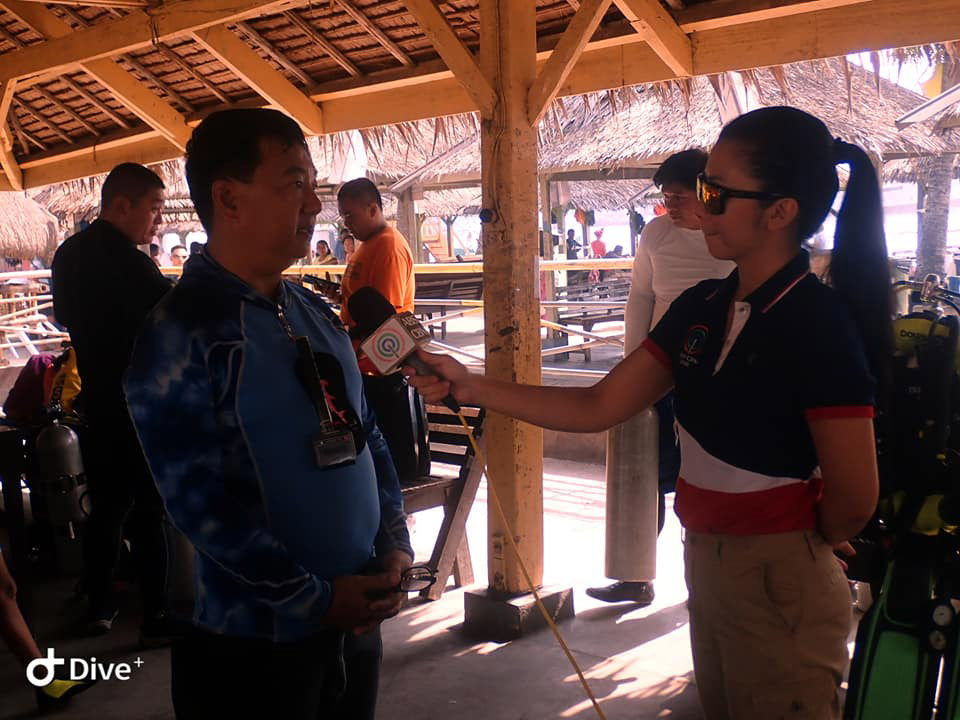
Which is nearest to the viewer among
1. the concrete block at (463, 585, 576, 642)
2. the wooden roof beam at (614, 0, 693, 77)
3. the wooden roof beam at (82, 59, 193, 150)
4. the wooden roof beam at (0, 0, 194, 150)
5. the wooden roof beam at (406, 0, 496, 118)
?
the wooden roof beam at (406, 0, 496, 118)

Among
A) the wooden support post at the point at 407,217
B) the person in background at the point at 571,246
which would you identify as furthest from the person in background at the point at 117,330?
the person in background at the point at 571,246

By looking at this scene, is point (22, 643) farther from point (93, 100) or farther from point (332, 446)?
point (93, 100)

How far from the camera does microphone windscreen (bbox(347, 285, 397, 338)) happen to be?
2094 mm

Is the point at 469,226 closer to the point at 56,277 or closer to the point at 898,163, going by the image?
the point at 898,163

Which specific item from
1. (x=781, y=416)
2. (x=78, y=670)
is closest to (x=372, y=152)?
(x=78, y=670)

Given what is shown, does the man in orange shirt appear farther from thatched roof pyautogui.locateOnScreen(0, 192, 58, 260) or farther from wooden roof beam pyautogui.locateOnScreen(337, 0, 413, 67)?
thatched roof pyautogui.locateOnScreen(0, 192, 58, 260)

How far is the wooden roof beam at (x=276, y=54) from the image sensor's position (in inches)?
244

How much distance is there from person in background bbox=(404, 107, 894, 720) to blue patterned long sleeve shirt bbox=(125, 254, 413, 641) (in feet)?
2.32

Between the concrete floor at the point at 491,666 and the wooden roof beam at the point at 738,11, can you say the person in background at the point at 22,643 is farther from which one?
the wooden roof beam at the point at 738,11

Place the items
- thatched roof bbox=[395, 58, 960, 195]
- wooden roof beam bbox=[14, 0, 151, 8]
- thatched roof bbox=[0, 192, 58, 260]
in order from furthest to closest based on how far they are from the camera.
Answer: thatched roof bbox=[0, 192, 58, 260]
thatched roof bbox=[395, 58, 960, 195]
wooden roof beam bbox=[14, 0, 151, 8]

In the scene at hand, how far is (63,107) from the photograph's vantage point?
330 inches

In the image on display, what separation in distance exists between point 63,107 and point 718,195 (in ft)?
26.8

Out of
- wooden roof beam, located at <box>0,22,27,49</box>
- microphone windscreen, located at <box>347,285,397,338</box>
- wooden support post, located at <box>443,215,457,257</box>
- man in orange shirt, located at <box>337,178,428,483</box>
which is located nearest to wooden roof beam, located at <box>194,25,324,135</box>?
man in orange shirt, located at <box>337,178,428,483</box>

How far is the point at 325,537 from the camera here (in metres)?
1.67
